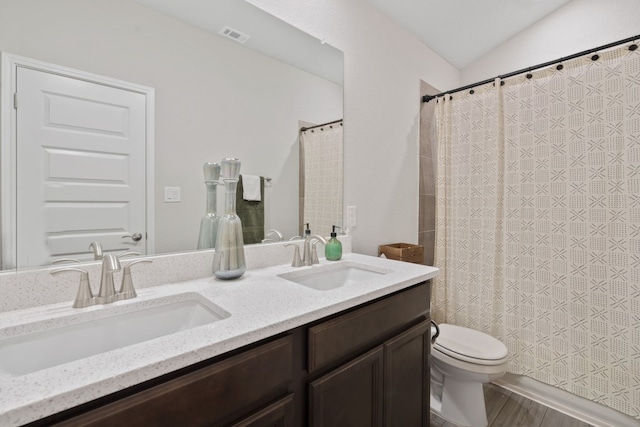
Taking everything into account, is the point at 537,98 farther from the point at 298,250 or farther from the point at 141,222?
the point at 141,222

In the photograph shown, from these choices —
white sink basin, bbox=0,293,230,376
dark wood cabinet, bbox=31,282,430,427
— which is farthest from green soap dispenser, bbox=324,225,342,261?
white sink basin, bbox=0,293,230,376

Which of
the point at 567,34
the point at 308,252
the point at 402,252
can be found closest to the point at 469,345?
the point at 402,252

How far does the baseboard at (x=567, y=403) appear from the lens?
1.59 metres

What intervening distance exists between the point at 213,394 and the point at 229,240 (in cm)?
56

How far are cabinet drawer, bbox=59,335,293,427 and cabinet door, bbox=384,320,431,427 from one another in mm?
488

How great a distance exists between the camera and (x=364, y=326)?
3.33ft

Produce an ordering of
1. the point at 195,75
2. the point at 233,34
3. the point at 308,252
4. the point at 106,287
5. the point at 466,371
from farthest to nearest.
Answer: the point at 466,371, the point at 308,252, the point at 233,34, the point at 195,75, the point at 106,287

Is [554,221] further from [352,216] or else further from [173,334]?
[173,334]

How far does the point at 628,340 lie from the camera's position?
1.53 m

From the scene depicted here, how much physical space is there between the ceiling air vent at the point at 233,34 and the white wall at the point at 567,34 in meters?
2.22

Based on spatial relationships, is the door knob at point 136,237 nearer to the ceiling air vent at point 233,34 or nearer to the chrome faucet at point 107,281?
the chrome faucet at point 107,281

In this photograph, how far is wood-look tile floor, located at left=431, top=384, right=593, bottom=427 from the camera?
1657 millimetres

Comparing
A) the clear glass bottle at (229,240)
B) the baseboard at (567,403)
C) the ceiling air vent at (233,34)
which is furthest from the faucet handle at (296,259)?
the baseboard at (567,403)

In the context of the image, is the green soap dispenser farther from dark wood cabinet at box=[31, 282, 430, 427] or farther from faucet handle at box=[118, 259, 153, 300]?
faucet handle at box=[118, 259, 153, 300]
